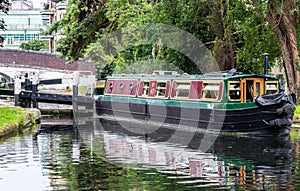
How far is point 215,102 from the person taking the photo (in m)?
25.4

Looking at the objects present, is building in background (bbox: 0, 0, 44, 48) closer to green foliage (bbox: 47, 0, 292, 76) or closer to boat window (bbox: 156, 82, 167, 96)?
green foliage (bbox: 47, 0, 292, 76)

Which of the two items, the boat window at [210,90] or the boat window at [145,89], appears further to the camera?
the boat window at [145,89]

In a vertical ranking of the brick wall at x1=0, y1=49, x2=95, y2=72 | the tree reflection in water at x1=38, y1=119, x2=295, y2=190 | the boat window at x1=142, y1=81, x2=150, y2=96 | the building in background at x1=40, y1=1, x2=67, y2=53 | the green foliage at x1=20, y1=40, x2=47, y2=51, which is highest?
the building in background at x1=40, y1=1, x2=67, y2=53

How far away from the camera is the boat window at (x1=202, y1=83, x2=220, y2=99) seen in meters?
25.5

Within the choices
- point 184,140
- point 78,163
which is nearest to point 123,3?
point 184,140

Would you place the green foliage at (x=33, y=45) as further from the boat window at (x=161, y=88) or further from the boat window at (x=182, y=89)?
the boat window at (x=182, y=89)

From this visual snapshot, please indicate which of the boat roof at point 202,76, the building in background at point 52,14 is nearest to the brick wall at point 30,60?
the building in background at point 52,14

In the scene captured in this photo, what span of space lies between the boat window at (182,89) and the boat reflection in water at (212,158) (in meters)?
→ 2.20

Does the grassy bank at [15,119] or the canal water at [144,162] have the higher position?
the grassy bank at [15,119]

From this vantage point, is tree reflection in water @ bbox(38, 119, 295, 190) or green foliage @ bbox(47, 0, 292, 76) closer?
tree reflection in water @ bbox(38, 119, 295, 190)

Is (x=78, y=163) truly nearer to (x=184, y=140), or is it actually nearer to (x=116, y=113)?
(x=184, y=140)

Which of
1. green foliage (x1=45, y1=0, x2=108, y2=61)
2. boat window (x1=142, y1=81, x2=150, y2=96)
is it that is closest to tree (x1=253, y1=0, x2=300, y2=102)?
boat window (x1=142, y1=81, x2=150, y2=96)

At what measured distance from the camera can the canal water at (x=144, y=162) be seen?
48.2 ft

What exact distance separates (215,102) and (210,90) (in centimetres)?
77
